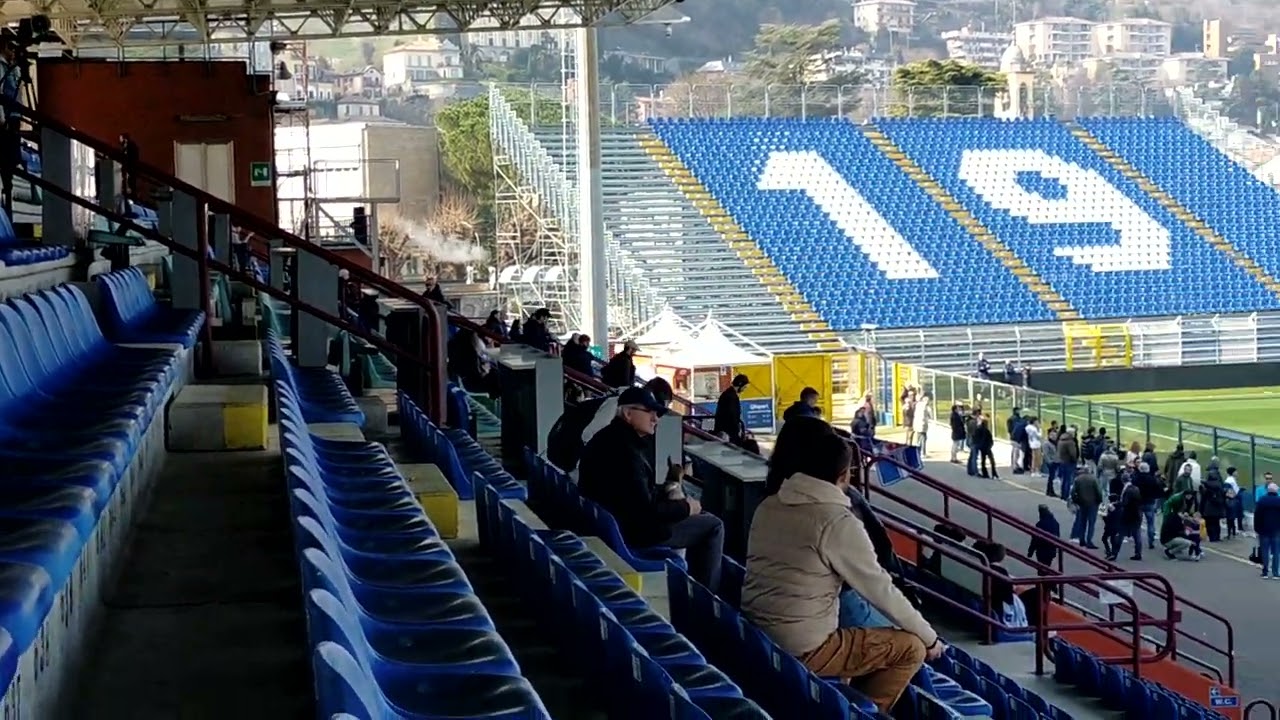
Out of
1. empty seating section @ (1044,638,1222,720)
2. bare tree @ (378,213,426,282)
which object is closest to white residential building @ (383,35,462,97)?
bare tree @ (378,213,426,282)

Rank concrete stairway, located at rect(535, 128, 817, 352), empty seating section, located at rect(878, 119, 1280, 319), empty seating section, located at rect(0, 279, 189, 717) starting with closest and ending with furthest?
1. empty seating section, located at rect(0, 279, 189, 717)
2. concrete stairway, located at rect(535, 128, 817, 352)
3. empty seating section, located at rect(878, 119, 1280, 319)

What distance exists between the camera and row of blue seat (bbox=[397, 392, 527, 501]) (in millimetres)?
5156

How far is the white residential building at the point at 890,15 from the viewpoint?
3172 inches

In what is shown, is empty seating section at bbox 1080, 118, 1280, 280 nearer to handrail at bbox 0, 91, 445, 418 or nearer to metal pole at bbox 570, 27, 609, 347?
metal pole at bbox 570, 27, 609, 347

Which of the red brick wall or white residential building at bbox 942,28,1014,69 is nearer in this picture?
the red brick wall

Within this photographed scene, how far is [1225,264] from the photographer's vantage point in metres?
28.1

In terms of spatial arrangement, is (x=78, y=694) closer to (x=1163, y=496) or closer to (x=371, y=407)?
(x=371, y=407)

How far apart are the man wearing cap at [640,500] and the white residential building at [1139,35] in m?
85.0

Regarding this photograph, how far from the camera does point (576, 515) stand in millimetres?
5254

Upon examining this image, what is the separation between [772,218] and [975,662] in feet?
71.4

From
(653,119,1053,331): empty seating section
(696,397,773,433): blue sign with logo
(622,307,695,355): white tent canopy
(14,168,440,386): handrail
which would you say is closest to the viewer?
(14,168,440,386): handrail

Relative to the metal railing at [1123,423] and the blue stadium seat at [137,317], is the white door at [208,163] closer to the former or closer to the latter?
the metal railing at [1123,423]

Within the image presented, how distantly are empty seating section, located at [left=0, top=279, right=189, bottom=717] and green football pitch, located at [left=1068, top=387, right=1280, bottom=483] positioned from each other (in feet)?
42.1

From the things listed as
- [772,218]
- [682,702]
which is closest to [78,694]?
[682,702]
